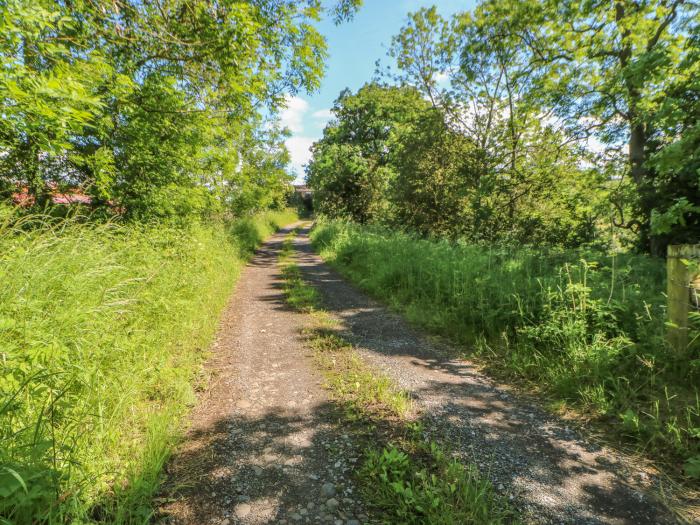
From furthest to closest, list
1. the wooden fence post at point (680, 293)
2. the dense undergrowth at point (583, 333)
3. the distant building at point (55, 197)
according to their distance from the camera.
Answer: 1. the distant building at point (55, 197)
2. the wooden fence post at point (680, 293)
3. the dense undergrowth at point (583, 333)

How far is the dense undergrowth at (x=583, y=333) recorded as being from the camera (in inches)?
111

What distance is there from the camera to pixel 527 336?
421 cm

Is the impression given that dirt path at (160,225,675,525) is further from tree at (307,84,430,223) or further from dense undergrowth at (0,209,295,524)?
tree at (307,84,430,223)

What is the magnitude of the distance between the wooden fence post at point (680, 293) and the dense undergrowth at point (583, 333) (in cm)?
12

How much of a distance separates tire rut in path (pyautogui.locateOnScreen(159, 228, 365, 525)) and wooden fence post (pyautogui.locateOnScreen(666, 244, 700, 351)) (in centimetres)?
340

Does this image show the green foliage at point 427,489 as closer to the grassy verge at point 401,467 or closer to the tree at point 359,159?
the grassy verge at point 401,467

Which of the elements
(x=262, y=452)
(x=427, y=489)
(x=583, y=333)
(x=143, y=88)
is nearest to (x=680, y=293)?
(x=583, y=333)

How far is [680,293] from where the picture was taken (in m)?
3.27

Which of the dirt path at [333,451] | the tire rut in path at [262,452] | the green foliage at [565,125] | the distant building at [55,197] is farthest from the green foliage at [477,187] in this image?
the distant building at [55,197]

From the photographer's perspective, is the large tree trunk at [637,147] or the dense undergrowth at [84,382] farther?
the large tree trunk at [637,147]

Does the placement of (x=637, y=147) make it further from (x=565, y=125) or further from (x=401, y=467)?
(x=401, y=467)

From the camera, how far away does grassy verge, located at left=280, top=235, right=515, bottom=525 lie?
2008mm

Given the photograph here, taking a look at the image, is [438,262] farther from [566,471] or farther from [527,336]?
[566,471]

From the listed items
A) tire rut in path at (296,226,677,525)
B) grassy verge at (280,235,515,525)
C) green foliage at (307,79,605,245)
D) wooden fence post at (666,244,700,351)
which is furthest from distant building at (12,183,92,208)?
green foliage at (307,79,605,245)
